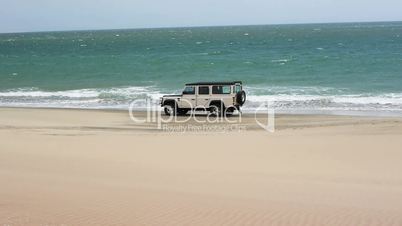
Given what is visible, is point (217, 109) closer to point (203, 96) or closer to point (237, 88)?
point (203, 96)

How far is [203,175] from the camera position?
12281 millimetres

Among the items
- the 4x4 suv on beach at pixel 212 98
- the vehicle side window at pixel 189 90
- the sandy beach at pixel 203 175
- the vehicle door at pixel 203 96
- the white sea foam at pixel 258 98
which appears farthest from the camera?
the white sea foam at pixel 258 98

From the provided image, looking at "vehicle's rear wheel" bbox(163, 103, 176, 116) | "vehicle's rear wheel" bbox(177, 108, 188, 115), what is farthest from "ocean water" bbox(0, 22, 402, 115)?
"vehicle's rear wheel" bbox(163, 103, 176, 116)

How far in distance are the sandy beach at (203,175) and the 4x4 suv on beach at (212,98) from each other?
9.25 feet

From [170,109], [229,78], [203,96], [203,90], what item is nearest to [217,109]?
[203,96]

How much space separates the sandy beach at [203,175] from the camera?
9.12m

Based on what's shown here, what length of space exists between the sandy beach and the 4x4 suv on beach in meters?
2.82

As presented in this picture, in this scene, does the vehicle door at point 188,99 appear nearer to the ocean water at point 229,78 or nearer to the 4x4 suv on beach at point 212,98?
the 4x4 suv on beach at point 212,98

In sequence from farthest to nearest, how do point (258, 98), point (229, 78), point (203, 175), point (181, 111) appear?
point (229, 78) → point (258, 98) → point (181, 111) → point (203, 175)

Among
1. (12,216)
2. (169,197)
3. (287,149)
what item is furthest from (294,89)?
(12,216)

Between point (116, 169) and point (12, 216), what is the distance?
4169 mm

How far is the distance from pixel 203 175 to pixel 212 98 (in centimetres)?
1052

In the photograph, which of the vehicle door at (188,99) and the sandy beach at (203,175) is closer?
the sandy beach at (203,175)

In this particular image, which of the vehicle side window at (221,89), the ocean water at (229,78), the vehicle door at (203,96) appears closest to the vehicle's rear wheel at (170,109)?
the vehicle door at (203,96)
